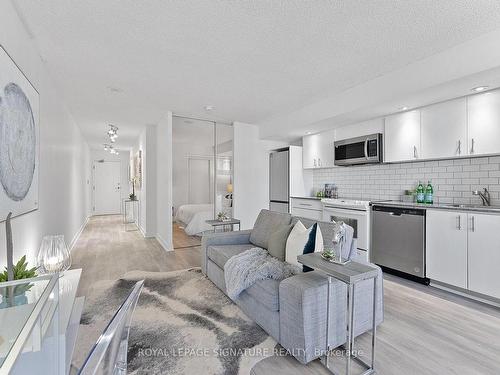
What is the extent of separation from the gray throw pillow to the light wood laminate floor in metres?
0.93

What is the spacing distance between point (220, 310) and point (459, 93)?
3410 millimetres

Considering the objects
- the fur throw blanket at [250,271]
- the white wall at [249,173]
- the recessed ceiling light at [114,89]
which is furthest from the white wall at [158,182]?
the fur throw blanket at [250,271]

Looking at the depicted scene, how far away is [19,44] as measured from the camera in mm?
1993

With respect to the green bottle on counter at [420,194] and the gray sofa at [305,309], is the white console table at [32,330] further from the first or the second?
the green bottle on counter at [420,194]

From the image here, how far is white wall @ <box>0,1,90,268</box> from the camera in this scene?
6.04 feet

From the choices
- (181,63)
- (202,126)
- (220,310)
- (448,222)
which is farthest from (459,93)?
(202,126)

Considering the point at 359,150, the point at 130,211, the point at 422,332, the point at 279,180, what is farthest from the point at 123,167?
the point at 422,332

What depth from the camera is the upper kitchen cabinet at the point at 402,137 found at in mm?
3262

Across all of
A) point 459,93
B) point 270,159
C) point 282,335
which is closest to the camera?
point 282,335

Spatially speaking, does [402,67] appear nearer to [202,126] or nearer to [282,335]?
[282,335]

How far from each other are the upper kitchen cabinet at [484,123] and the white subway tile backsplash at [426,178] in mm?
320

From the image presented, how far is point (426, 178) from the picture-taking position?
11.3 feet

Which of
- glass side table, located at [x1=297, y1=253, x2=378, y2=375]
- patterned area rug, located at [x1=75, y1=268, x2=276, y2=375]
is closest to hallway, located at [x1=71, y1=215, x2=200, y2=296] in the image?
patterned area rug, located at [x1=75, y1=268, x2=276, y2=375]

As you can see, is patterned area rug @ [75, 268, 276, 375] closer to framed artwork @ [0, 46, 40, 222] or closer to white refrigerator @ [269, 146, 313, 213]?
framed artwork @ [0, 46, 40, 222]
